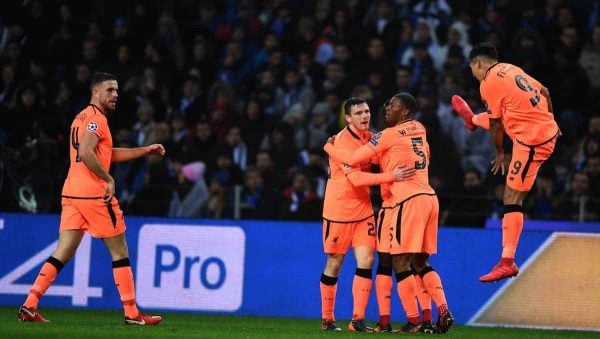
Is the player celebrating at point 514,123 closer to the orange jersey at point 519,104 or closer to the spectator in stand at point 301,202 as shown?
the orange jersey at point 519,104

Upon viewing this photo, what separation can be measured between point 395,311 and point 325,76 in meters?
5.24

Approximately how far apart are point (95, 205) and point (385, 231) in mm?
2876

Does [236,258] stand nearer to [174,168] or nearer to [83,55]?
[174,168]

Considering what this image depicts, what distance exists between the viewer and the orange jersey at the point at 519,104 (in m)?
12.8

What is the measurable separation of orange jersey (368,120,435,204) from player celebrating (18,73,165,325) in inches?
90.6

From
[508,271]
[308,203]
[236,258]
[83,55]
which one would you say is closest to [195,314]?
[236,258]

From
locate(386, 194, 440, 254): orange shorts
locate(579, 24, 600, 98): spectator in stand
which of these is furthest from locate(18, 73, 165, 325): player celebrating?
locate(579, 24, 600, 98): spectator in stand

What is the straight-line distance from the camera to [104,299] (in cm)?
1662

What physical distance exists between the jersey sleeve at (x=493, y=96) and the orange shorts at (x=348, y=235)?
5.69 feet

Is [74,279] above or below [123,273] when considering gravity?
below

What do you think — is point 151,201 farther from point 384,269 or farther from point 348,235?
point 384,269

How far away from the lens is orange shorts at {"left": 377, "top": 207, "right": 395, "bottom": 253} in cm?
1284

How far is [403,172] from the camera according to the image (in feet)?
42.0

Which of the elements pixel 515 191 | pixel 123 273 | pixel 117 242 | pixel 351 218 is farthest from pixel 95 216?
pixel 515 191
